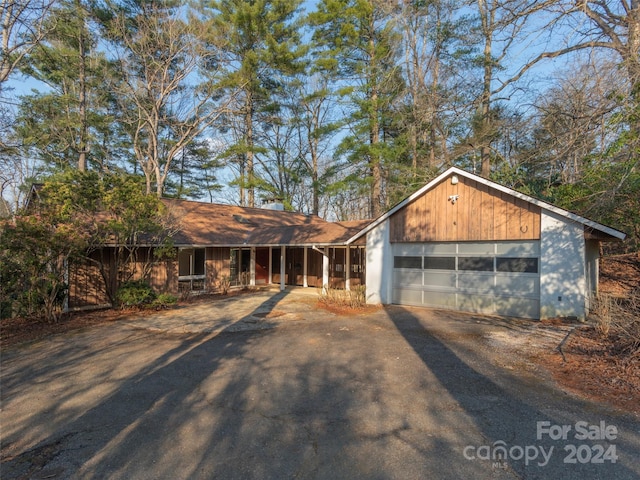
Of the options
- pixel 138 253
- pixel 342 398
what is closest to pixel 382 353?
pixel 342 398

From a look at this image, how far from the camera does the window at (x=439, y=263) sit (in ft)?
37.6

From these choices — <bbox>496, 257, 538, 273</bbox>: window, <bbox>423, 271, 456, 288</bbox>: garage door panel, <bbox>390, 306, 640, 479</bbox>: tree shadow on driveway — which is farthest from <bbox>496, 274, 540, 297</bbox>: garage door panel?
<bbox>390, 306, 640, 479</bbox>: tree shadow on driveway

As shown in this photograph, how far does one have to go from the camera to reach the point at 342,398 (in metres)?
4.81

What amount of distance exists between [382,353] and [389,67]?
61.7 ft

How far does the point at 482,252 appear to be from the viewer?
35.4ft

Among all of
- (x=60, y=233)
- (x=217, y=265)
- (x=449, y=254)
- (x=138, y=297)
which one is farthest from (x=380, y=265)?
(x=60, y=233)

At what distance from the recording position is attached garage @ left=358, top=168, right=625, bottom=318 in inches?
368

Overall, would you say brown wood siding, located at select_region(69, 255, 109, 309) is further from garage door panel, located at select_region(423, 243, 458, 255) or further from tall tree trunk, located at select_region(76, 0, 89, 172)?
garage door panel, located at select_region(423, 243, 458, 255)

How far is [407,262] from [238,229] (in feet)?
31.0

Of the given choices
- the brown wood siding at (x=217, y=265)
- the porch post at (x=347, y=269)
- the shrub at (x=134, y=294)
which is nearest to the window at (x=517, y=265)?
the porch post at (x=347, y=269)

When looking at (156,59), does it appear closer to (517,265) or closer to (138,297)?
(138,297)

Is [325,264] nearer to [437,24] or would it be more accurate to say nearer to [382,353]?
[382,353]

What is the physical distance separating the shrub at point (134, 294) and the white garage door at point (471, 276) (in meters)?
8.72

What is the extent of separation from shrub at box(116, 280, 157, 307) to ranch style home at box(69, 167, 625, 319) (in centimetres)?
161
